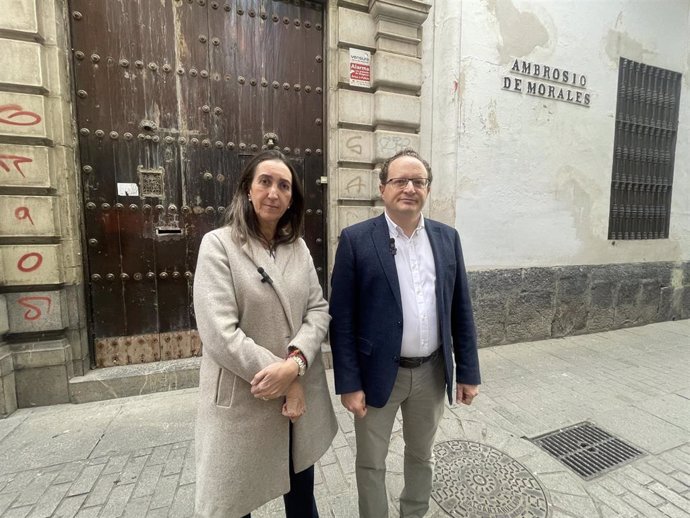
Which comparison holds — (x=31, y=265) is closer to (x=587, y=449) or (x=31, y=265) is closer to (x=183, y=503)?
(x=183, y=503)

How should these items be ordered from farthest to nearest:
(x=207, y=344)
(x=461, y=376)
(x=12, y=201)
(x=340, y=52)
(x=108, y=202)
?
(x=340, y=52) < (x=108, y=202) < (x=12, y=201) < (x=461, y=376) < (x=207, y=344)

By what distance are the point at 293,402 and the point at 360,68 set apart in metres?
3.43

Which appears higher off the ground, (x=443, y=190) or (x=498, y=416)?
(x=443, y=190)

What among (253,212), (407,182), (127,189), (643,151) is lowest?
(253,212)

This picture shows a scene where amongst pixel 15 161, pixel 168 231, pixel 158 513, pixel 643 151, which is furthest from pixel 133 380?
pixel 643 151

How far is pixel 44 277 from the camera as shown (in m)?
2.84

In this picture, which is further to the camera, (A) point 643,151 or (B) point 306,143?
(A) point 643,151

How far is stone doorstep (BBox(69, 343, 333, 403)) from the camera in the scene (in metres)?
3.01

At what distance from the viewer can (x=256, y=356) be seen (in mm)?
1244

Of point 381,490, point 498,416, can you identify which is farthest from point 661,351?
point 381,490

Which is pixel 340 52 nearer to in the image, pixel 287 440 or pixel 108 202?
pixel 108 202

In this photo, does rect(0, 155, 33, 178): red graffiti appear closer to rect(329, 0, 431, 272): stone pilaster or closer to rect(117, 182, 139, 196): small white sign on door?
rect(117, 182, 139, 196): small white sign on door

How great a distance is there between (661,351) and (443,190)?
3484 millimetres

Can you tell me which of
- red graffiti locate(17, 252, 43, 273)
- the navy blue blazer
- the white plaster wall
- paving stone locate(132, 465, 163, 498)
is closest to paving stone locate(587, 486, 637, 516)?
the navy blue blazer
